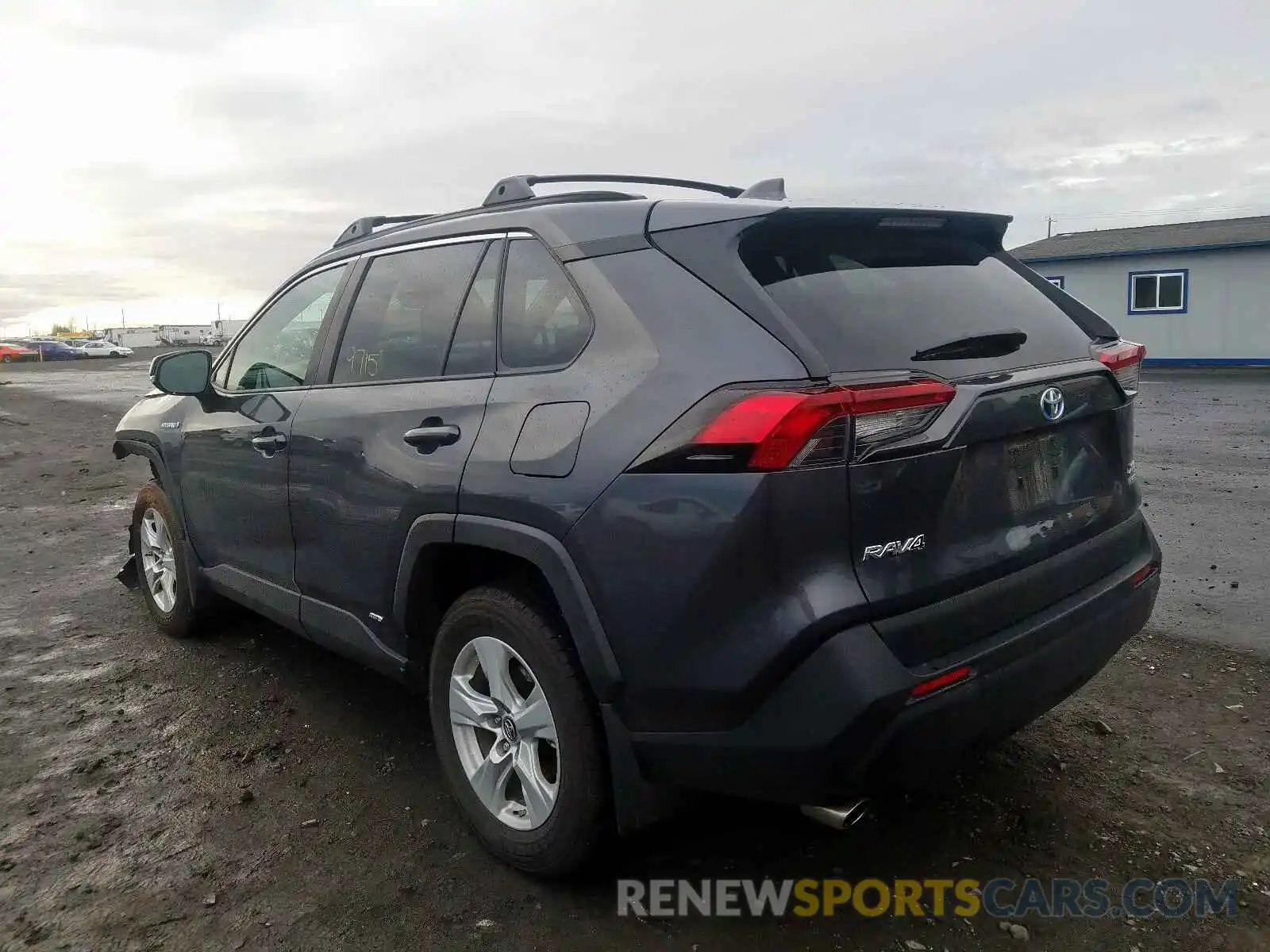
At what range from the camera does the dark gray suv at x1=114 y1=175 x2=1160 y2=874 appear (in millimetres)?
A: 2209

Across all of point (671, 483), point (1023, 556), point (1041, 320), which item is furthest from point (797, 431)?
point (1041, 320)

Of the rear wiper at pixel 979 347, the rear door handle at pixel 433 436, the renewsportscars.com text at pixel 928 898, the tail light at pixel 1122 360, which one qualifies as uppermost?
the rear wiper at pixel 979 347

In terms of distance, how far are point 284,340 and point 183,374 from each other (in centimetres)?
59

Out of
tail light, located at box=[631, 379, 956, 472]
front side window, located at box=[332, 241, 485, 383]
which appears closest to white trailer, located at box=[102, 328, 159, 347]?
front side window, located at box=[332, 241, 485, 383]

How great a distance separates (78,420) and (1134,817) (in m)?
20.1

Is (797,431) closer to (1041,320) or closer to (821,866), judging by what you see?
(1041,320)

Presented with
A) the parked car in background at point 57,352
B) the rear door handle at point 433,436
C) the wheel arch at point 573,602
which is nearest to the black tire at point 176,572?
the rear door handle at point 433,436

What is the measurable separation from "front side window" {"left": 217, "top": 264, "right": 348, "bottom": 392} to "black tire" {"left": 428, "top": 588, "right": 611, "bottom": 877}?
159 cm

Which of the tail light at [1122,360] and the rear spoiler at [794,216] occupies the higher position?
the rear spoiler at [794,216]

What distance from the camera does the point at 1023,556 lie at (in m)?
2.53

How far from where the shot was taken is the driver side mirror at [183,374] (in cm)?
437

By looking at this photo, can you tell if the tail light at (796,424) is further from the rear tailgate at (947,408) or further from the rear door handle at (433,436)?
the rear door handle at (433,436)

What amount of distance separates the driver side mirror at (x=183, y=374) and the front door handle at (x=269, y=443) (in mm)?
632

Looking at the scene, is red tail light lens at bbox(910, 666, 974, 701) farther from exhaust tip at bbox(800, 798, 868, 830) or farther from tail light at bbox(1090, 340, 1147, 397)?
tail light at bbox(1090, 340, 1147, 397)
